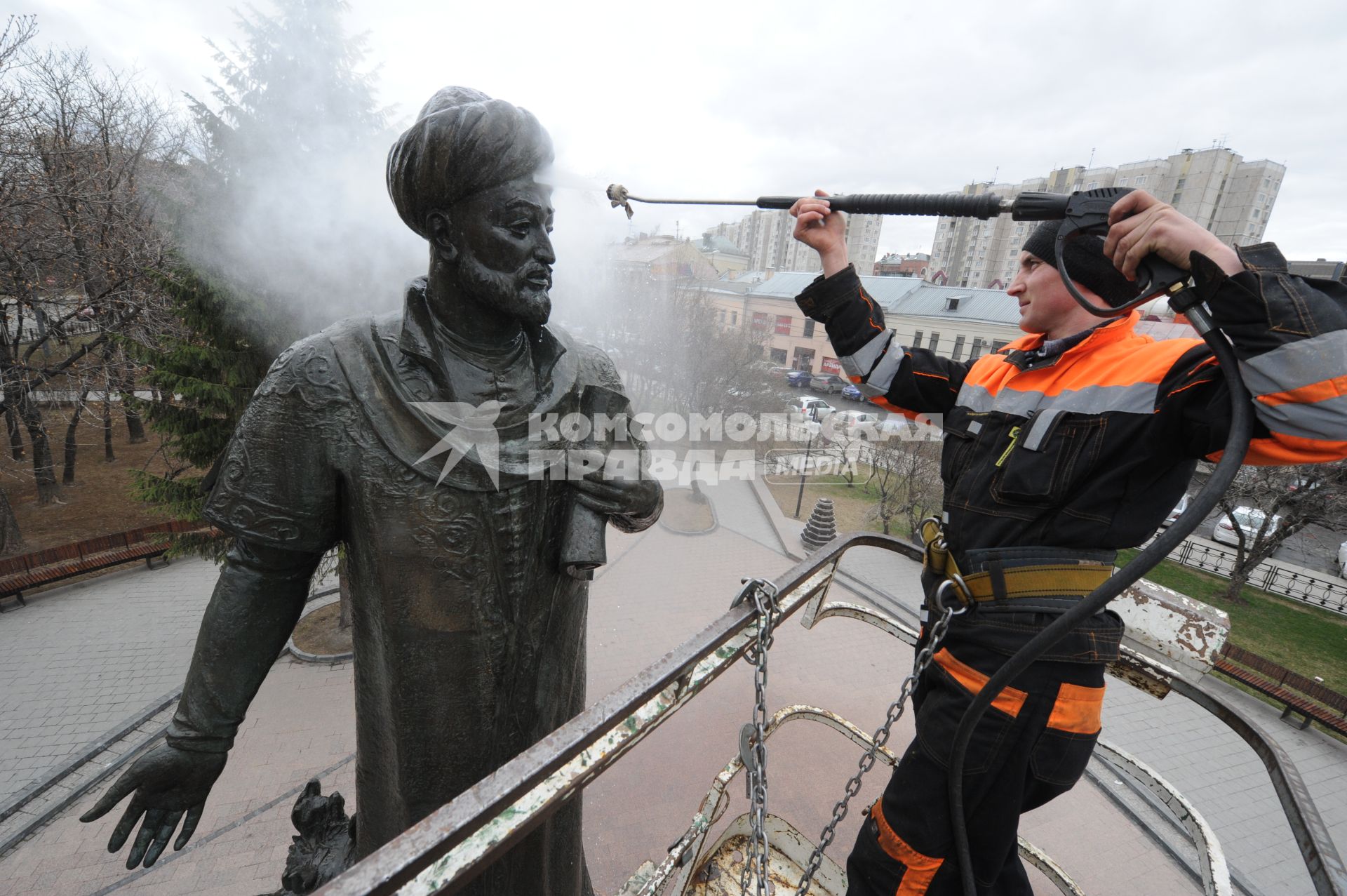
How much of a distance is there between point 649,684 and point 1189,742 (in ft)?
33.8

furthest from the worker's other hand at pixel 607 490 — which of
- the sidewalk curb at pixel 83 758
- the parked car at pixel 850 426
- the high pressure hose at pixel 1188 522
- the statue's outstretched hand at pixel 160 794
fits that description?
the parked car at pixel 850 426

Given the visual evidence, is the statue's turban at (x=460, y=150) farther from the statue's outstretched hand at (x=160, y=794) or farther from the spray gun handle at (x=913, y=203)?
the statue's outstretched hand at (x=160, y=794)

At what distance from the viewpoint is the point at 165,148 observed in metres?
14.8

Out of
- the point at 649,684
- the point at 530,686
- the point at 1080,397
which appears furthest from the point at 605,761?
the point at 1080,397

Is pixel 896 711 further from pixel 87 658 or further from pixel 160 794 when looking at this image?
pixel 87 658

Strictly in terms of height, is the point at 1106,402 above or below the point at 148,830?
above

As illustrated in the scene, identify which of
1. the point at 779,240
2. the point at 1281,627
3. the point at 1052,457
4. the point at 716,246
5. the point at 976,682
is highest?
the point at 779,240

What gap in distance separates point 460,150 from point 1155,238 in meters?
1.83

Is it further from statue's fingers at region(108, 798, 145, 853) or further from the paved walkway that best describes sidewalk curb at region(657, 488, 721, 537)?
statue's fingers at region(108, 798, 145, 853)

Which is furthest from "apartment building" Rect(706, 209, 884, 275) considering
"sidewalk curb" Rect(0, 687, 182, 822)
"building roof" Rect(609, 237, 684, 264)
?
"sidewalk curb" Rect(0, 687, 182, 822)

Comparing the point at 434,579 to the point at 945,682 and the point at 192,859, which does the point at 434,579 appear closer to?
the point at 945,682

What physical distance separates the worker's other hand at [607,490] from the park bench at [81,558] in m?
9.86

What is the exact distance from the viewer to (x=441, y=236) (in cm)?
162

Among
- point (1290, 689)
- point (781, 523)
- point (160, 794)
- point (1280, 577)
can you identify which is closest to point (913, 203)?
point (160, 794)
